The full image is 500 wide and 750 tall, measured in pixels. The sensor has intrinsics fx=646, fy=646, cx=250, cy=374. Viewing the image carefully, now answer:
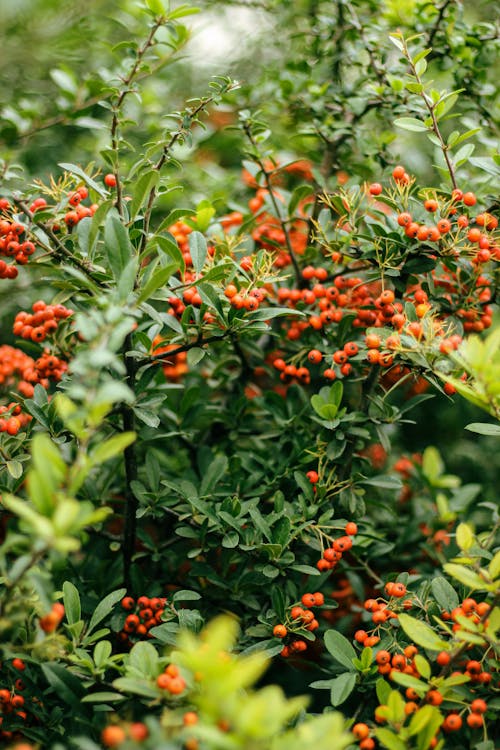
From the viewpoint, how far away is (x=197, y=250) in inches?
60.4

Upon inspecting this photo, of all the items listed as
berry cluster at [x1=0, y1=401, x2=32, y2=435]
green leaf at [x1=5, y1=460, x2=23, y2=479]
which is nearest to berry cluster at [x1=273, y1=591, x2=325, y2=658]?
green leaf at [x1=5, y1=460, x2=23, y2=479]

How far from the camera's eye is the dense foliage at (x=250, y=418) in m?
1.09

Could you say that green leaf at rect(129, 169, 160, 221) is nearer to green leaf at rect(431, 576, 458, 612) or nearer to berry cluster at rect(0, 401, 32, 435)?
berry cluster at rect(0, 401, 32, 435)

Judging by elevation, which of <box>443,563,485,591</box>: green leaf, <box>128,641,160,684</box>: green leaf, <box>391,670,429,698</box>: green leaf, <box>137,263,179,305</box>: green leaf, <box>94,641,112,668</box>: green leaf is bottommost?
<box>391,670,429,698</box>: green leaf

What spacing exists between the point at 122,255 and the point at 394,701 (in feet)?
3.16

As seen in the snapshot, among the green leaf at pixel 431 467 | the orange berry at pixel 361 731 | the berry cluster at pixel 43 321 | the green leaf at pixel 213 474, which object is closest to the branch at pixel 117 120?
the berry cluster at pixel 43 321

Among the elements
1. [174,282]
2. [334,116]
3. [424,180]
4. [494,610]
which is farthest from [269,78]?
[494,610]

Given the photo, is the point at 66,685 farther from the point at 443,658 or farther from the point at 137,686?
the point at 443,658

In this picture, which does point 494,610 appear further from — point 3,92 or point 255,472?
point 3,92

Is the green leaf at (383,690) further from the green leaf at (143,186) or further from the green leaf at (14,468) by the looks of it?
the green leaf at (143,186)

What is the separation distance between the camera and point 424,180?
8.62ft

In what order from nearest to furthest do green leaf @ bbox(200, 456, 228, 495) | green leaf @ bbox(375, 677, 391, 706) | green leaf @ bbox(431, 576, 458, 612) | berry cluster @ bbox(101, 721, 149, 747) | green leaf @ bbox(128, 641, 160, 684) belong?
berry cluster @ bbox(101, 721, 149, 747), green leaf @ bbox(128, 641, 160, 684), green leaf @ bbox(375, 677, 391, 706), green leaf @ bbox(431, 576, 458, 612), green leaf @ bbox(200, 456, 228, 495)

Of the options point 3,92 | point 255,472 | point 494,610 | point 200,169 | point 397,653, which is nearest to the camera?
point 494,610

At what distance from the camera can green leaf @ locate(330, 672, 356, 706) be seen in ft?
4.16
